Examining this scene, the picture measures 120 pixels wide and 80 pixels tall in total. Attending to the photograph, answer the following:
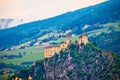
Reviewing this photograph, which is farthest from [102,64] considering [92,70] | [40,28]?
[40,28]

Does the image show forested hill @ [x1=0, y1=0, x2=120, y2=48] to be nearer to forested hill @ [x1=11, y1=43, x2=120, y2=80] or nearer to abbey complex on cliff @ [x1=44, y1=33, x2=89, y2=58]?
abbey complex on cliff @ [x1=44, y1=33, x2=89, y2=58]

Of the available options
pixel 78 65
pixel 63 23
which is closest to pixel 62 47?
pixel 78 65

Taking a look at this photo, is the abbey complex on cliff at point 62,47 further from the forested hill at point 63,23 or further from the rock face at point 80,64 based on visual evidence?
the forested hill at point 63,23

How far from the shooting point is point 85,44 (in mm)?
52281

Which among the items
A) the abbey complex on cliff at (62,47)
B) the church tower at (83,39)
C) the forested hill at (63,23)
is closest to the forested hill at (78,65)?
the church tower at (83,39)

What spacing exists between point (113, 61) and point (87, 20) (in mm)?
59591

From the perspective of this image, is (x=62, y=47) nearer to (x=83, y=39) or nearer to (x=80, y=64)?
(x=83, y=39)

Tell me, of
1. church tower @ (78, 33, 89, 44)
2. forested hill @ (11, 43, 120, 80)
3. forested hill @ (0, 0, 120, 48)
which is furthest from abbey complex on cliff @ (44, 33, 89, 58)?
forested hill @ (0, 0, 120, 48)

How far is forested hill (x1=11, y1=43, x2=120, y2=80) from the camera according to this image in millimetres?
51656

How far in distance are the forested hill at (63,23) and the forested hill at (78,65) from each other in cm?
3663

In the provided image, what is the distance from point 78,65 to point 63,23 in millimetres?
68509

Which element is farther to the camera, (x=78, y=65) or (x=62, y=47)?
(x=62, y=47)

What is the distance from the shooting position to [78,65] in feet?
178

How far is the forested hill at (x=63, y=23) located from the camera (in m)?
101
